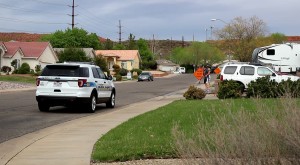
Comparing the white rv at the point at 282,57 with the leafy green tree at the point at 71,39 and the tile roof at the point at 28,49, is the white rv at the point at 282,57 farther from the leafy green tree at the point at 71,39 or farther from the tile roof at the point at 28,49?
the leafy green tree at the point at 71,39

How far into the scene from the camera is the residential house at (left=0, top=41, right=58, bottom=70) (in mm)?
70438

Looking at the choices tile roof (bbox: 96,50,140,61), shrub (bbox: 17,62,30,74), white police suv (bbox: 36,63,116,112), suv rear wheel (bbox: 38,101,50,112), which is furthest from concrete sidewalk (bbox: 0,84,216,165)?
tile roof (bbox: 96,50,140,61)

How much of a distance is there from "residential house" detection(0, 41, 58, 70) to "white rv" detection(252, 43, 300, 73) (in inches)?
1620

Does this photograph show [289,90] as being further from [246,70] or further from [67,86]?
[246,70]

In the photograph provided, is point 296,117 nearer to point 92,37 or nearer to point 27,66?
point 27,66

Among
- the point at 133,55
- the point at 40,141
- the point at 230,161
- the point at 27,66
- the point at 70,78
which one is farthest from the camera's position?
the point at 133,55

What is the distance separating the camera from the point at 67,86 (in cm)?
1972

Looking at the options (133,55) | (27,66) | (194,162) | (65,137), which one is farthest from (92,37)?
(194,162)

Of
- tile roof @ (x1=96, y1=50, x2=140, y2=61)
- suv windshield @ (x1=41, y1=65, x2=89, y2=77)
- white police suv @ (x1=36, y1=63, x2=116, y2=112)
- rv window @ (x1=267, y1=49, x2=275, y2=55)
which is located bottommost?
white police suv @ (x1=36, y1=63, x2=116, y2=112)

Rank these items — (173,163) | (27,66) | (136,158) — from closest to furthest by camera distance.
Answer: (173,163)
(136,158)
(27,66)

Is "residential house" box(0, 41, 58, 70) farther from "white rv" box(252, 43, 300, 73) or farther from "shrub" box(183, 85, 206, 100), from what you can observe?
"shrub" box(183, 85, 206, 100)

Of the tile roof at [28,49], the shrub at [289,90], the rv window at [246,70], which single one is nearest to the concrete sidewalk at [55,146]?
the shrub at [289,90]

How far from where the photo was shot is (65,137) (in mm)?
12461

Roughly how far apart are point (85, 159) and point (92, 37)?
362 feet
